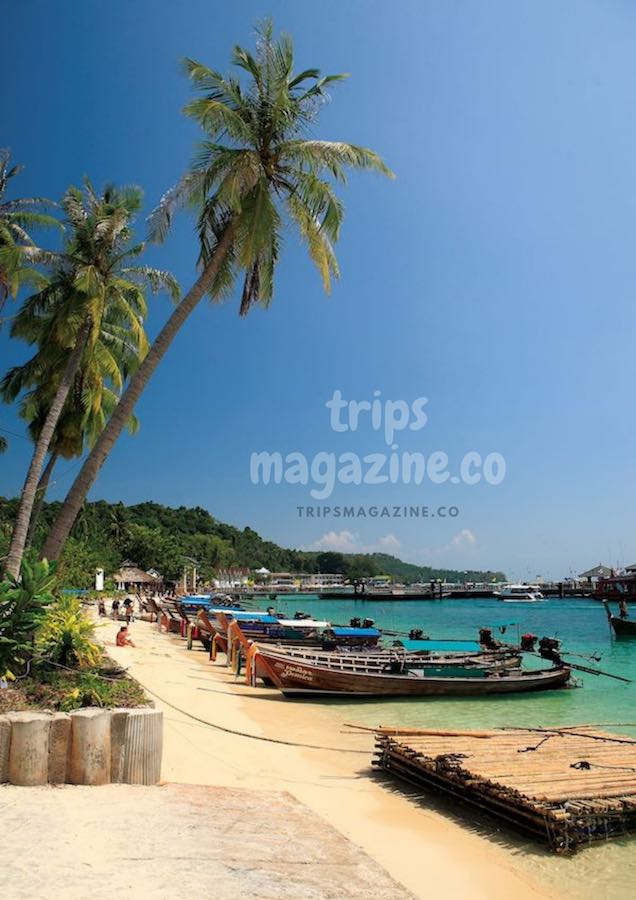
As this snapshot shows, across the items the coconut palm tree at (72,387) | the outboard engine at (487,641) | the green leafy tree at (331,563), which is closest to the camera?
the coconut palm tree at (72,387)

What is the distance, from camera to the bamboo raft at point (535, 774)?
7.22m

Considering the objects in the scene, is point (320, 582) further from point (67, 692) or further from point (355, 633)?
point (67, 692)

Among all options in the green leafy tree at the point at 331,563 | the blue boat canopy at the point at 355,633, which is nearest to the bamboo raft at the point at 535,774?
the blue boat canopy at the point at 355,633

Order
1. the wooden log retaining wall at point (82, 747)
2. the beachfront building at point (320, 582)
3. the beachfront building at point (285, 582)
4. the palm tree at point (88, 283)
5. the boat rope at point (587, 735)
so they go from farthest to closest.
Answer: the beachfront building at point (320, 582) → the beachfront building at point (285, 582) → the palm tree at point (88, 283) → the boat rope at point (587, 735) → the wooden log retaining wall at point (82, 747)

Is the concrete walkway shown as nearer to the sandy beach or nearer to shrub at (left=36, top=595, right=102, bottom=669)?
the sandy beach

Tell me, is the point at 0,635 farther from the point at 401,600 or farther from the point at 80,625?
the point at 401,600

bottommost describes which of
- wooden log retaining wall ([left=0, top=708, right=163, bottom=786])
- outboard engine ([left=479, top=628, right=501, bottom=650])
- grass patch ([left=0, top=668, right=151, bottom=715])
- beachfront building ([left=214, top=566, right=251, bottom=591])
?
beachfront building ([left=214, top=566, right=251, bottom=591])

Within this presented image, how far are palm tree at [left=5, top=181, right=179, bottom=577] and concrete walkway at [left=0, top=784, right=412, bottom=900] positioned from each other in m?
10.8

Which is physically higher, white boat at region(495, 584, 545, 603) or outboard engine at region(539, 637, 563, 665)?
outboard engine at region(539, 637, 563, 665)

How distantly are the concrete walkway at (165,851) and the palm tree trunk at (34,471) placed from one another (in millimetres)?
5184

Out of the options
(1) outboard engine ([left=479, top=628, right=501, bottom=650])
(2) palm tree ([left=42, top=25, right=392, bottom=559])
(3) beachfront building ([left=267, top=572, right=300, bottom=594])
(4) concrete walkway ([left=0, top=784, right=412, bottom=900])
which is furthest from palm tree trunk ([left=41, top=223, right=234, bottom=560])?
(3) beachfront building ([left=267, top=572, right=300, bottom=594])

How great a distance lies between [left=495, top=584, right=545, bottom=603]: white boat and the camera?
4149 inches

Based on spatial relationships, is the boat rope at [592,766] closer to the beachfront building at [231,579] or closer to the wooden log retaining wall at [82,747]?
the wooden log retaining wall at [82,747]

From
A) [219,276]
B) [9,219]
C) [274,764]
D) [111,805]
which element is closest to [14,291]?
[9,219]
